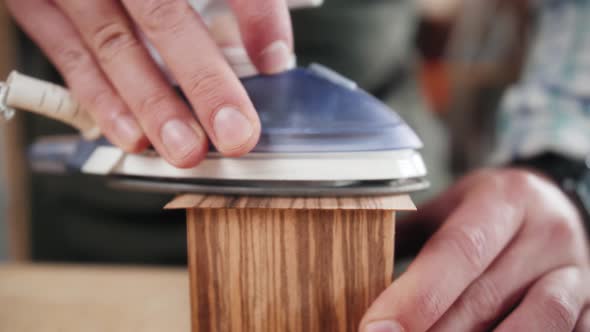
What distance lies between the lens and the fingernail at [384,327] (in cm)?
31

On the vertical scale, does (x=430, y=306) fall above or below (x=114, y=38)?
below

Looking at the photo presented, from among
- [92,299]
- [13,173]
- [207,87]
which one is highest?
[207,87]

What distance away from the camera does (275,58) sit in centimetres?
37

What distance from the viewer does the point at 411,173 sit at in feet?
1.22

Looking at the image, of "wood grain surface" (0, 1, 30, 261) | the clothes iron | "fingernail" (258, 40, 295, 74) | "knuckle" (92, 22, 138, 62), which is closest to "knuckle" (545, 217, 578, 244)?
the clothes iron

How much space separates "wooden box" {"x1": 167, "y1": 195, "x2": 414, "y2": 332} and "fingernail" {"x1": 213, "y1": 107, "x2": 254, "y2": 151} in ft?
0.15

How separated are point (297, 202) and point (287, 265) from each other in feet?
0.16

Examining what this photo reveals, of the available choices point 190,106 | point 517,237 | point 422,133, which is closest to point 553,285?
point 517,237

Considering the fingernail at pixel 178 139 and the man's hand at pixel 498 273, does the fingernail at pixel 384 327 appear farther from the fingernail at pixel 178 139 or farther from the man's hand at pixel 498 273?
the fingernail at pixel 178 139

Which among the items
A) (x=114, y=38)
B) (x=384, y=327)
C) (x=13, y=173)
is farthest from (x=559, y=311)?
(x=13, y=173)

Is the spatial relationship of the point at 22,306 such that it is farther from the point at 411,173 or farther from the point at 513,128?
the point at 513,128

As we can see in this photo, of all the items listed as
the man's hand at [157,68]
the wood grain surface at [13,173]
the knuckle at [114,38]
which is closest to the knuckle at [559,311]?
the man's hand at [157,68]

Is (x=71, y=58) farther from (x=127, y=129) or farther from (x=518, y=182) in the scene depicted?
(x=518, y=182)

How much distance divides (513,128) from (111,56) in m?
0.56
